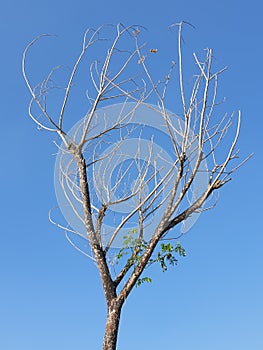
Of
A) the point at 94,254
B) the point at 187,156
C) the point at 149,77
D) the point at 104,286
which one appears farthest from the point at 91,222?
the point at 149,77

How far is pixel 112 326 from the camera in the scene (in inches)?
190

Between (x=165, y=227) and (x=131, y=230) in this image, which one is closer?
(x=165, y=227)

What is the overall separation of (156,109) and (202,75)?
1.91 ft

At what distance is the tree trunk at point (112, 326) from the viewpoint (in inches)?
188

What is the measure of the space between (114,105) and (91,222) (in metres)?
1.30

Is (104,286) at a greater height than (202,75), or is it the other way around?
(202,75)

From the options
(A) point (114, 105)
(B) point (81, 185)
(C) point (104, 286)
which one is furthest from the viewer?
(A) point (114, 105)

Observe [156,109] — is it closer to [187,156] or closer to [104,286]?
[187,156]

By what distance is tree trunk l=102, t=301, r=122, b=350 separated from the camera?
4781 mm

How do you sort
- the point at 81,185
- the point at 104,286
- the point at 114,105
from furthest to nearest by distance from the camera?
the point at 114,105, the point at 81,185, the point at 104,286

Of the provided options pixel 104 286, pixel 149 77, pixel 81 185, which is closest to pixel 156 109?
pixel 149 77

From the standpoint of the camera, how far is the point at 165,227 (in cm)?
520

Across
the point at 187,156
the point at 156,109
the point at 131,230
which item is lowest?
the point at 131,230

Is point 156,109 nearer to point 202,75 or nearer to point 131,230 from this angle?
point 202,75
